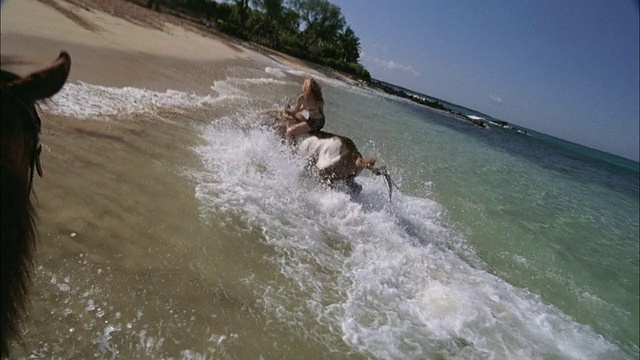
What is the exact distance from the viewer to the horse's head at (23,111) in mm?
1108

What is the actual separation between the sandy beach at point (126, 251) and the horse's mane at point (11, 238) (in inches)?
24.3

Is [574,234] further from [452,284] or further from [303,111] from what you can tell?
[303,111]

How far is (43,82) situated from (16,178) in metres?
0.38

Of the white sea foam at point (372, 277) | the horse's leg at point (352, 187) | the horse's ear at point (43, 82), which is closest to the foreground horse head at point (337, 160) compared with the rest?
the horse's leg at point (352, 187)

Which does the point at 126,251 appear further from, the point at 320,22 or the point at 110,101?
the point at 320,22

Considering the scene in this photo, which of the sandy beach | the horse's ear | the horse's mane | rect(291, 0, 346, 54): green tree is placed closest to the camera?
the horse's mane

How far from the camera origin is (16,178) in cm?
107

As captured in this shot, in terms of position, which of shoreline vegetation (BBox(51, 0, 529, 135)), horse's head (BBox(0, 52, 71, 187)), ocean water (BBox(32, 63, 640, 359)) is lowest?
ocean water (BBox(32, 63, 640, 359))

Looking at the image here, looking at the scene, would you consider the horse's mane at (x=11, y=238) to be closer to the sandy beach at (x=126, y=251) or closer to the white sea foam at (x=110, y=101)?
the sandy beach at (x=126, y=251)

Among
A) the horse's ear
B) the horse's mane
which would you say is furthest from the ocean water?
the horse's mane

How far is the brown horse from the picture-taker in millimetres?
1021

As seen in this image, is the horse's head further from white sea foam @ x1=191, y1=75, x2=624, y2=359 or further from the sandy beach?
white sea foam @ x1=191, y1=75, x2=624, y2=359

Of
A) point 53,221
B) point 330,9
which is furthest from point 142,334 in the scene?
point 330,9

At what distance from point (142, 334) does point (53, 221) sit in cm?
155
